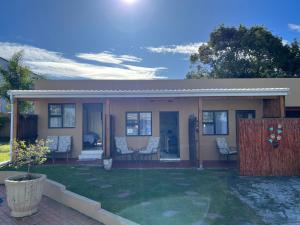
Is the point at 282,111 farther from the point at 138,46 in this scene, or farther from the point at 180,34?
the point at 138,46

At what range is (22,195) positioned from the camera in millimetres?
4688

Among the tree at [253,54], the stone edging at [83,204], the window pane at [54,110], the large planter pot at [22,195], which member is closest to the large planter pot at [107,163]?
the stone edging at [83,204]

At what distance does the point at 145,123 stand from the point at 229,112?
393 centimetres

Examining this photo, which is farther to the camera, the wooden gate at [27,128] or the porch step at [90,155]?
the porch step at [90,155]

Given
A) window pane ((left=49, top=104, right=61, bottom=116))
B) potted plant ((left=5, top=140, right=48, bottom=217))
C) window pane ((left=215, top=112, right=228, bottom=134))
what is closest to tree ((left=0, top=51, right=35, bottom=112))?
window pane ((left=49, top=104, right=61, bottom=116))

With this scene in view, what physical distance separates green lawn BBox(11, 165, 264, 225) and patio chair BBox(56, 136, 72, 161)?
1.71 meters

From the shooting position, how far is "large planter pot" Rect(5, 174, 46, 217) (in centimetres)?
465

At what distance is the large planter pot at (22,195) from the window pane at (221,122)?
8.24m

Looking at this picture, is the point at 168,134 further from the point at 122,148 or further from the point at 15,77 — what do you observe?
the point at 15,77

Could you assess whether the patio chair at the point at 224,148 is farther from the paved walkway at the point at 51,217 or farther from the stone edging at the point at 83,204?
the paved walkway at the point at 51,217

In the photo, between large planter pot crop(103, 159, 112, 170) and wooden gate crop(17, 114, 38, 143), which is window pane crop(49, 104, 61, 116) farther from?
large planter pot crop(103, 159, 112, 170)

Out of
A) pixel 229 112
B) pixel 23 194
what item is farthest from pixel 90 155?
pixel 229 112

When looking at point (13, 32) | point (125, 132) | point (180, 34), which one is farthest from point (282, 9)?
point (13, 32)

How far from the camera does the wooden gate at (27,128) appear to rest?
976cm
